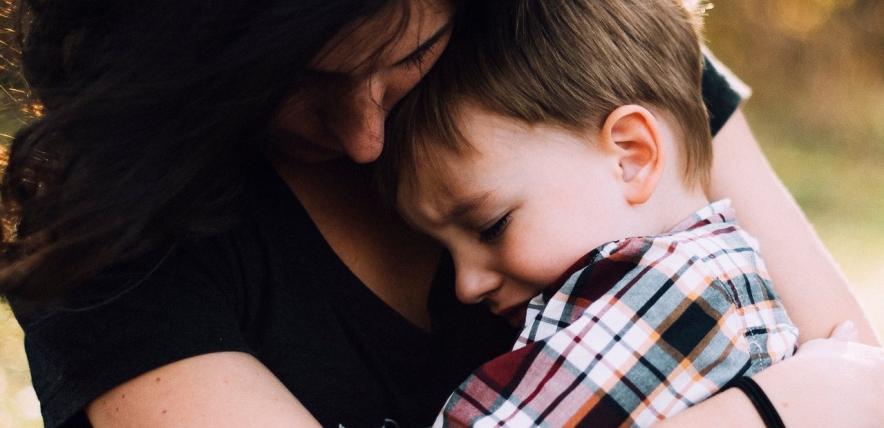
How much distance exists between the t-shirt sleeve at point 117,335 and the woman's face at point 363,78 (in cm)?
27

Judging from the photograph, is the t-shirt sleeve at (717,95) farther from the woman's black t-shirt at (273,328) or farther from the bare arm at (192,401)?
the bare arm at (192,401)

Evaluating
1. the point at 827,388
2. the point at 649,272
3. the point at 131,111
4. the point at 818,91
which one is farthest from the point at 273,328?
the point at 818,91

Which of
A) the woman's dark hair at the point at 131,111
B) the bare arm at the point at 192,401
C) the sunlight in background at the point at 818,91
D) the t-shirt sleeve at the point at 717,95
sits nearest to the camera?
the woman's dark hair at the point at 131,111

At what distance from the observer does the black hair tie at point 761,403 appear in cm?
121

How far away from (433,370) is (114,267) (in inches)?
21.1

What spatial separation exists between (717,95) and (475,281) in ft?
2.05

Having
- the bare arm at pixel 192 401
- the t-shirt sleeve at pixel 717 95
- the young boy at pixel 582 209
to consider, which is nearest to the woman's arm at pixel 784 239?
the t-shirt sleeve at pixel 717 95

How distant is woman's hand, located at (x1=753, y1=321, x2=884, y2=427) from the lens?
123cm

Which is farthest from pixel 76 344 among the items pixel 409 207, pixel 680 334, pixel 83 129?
pixel 680 334

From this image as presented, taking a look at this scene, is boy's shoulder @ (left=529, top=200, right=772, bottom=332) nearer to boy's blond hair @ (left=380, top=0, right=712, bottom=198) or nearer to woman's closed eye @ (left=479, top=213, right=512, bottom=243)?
woman's closed eye @ (left=479, top=213, right=512, bottom=243)

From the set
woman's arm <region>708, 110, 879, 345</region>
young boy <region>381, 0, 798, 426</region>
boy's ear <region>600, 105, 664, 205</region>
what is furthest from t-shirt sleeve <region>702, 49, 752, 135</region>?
boy's ear <region>600, 105, 664, 205</region>

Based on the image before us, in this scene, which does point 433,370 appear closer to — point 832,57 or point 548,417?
point 548,417

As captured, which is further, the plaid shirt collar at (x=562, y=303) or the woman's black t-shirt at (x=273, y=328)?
the plaid shirt collar at (x=562, y=303)

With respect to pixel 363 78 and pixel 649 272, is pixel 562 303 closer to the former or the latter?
pixel 649 272
